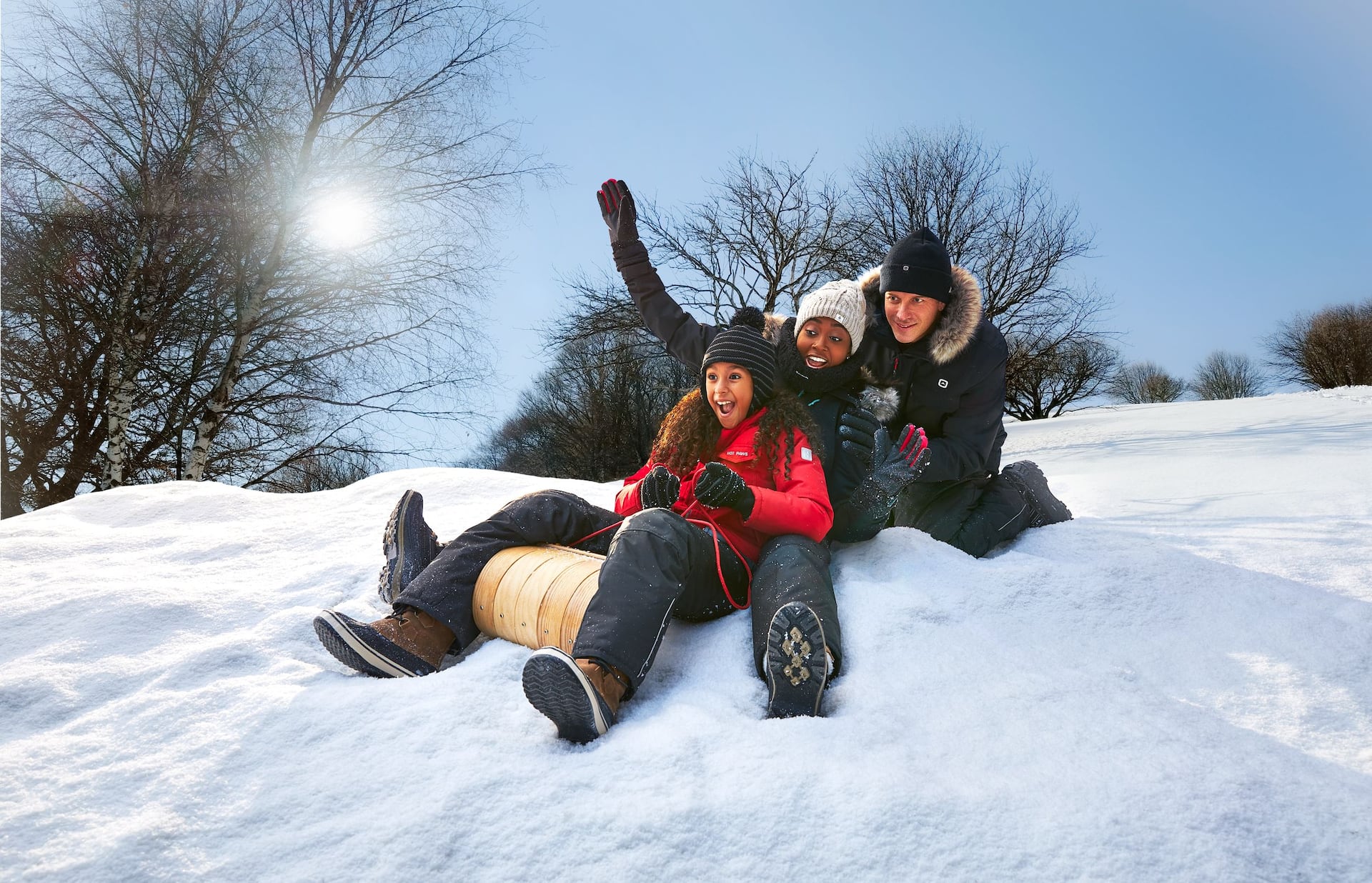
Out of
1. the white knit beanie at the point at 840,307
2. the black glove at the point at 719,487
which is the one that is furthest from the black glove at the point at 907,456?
the black glove at the point at 719,487

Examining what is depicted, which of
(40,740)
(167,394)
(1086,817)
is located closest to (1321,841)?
(1086,817)

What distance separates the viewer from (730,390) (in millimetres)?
2824

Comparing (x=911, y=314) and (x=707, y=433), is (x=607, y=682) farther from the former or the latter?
(x=911, y=314)

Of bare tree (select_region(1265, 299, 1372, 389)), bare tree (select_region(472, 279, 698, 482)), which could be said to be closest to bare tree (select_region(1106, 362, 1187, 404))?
bare tree (select_region(1265, 299, 1372, 389))

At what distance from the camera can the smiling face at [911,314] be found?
10.5 ft

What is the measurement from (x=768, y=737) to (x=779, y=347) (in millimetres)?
1788

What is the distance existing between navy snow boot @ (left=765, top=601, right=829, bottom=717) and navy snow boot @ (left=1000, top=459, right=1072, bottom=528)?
191cm

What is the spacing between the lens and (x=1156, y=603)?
2.57 meters

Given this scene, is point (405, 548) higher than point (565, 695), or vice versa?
point (405, 548)

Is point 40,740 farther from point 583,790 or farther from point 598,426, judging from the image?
point 598,426

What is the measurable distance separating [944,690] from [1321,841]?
78cm

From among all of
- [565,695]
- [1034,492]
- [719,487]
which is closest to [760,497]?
[719,487]

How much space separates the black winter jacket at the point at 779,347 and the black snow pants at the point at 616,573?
0.71 m

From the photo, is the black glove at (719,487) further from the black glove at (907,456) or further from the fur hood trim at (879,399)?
the fur hood trim at (879,399)
